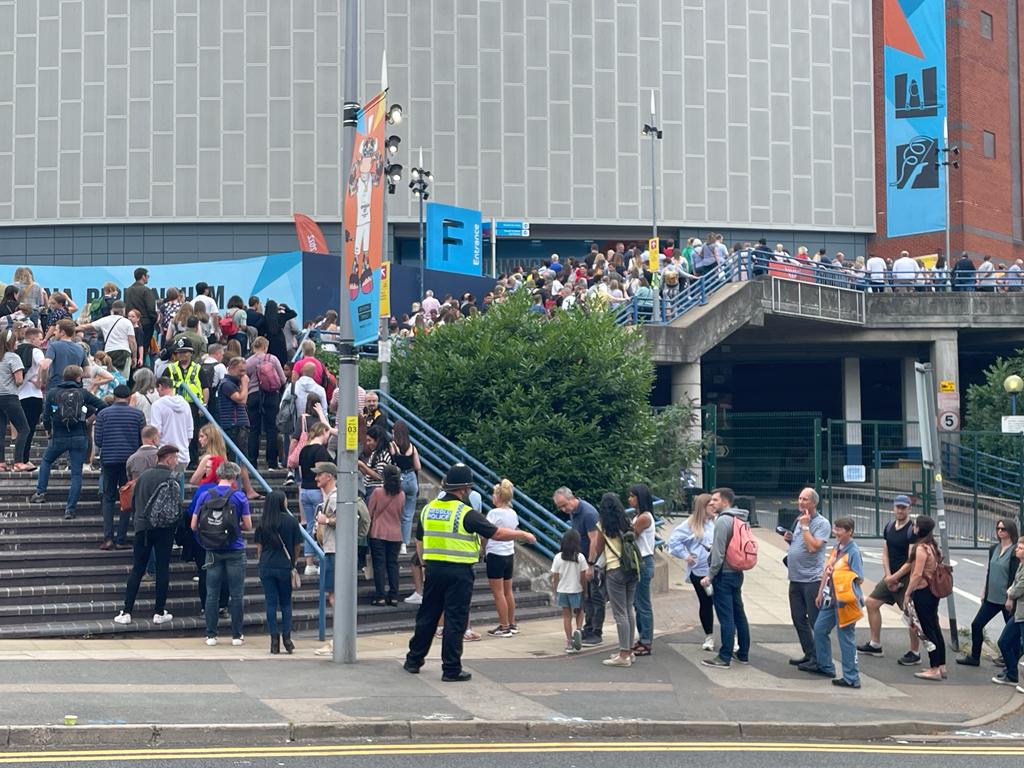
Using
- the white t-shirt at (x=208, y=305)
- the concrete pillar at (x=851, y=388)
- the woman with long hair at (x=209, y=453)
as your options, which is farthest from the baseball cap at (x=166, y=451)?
the concrete pillar at (x=851, y=388)

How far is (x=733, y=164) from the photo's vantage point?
48.7 meters

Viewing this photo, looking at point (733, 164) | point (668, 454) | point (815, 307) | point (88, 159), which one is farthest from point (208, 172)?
point (668, 454)

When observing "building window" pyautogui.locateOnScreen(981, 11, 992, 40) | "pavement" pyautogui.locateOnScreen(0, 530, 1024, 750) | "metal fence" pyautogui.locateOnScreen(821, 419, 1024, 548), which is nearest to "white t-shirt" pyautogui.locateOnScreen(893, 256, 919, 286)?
"metal fence" pyautogui.locateOnScreen(821, 419, 1024, 548)

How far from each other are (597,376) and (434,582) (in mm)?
8112

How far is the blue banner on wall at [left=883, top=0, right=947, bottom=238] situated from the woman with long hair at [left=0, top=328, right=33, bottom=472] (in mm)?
38748

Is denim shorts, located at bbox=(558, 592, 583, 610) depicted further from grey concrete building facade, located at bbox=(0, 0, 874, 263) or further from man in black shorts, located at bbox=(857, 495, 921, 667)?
grey concrete building facade, located at bbox=(0, 0, 874, 263)

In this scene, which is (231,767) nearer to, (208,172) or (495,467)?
(495,467)

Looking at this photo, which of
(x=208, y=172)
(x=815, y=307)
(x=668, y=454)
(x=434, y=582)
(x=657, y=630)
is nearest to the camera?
(x=434, y=582)

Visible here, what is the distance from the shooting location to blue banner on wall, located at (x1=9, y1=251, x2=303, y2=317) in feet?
89.9

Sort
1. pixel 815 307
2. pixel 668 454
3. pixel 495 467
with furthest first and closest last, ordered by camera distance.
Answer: pixel 815 307
pixel 668 454
pixel 495 467

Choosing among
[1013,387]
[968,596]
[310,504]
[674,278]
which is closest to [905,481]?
[674,278]

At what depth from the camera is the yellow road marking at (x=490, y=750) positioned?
952cm

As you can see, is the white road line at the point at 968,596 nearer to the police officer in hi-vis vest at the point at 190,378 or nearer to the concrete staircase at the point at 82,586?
the concrete staircase at the point at 82,586

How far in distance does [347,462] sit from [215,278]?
52.6 feet
